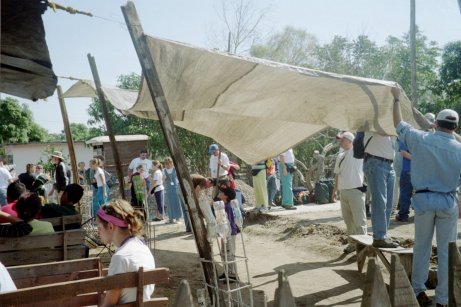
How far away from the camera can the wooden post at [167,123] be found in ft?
12.7

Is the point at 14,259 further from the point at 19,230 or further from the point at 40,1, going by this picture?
the point at 40,1

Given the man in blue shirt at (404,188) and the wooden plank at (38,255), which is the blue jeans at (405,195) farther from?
the wooden plank at (38,255)

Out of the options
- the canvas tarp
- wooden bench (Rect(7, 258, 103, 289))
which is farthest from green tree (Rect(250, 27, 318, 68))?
wooden bench (Rect(7, 258, 103, 289))

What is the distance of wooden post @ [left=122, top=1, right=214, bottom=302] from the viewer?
152 inches

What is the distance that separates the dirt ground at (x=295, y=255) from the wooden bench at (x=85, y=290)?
2146mm

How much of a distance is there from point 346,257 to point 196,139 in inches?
516

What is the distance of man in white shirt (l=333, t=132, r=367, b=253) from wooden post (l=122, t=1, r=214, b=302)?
11.7 ft

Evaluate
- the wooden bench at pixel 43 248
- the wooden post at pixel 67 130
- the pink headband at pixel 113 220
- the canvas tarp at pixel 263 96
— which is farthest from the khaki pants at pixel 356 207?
the wooden post at pixel 67 130

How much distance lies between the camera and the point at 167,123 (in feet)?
13.0

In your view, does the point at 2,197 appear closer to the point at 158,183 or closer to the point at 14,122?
the point at 158,183

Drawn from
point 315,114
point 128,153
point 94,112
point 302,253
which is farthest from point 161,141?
point 315,114

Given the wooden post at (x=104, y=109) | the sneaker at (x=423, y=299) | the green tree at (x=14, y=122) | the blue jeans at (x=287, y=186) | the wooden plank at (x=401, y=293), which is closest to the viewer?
the wooden plank at (x=401, y=293)

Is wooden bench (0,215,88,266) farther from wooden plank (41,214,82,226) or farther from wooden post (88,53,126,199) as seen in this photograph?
wooden post (88,53,126,199)

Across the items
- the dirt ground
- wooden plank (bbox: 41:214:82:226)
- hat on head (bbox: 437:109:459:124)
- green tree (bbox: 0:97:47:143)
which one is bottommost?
the dirt ground
